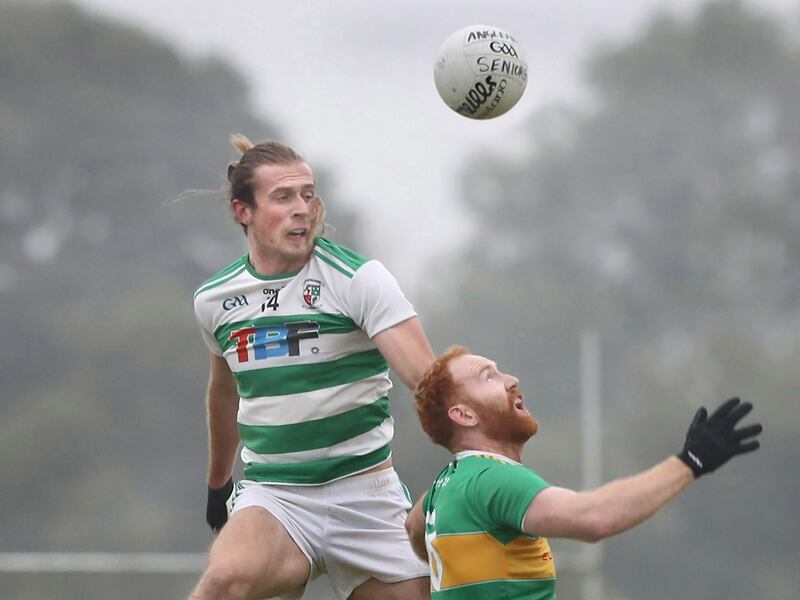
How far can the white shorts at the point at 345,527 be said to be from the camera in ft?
14.8

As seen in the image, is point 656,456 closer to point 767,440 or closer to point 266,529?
point 767,440

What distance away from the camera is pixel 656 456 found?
15695mm

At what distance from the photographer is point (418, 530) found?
160 inches

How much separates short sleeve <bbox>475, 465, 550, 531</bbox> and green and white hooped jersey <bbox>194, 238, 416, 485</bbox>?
0.99 m

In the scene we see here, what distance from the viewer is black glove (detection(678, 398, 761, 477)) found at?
3.30m

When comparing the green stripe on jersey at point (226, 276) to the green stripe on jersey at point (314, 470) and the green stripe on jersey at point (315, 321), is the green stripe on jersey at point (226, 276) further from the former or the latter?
the green stripe on jersey at point (314, 470)

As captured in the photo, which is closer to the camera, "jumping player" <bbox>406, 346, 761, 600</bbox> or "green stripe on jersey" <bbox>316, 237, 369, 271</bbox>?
"jumping player" <bbox>406, 346, 761, 600</bbox>

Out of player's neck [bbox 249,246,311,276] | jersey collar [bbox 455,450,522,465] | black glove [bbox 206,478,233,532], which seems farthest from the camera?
black glove [bbox 206,478,233,532]

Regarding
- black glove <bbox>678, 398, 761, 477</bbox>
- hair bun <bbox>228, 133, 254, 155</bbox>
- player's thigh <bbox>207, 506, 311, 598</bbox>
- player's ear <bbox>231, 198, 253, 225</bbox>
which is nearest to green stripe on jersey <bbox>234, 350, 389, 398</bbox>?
player's thigh <bbox>207, 506, 311, 598</bbox>

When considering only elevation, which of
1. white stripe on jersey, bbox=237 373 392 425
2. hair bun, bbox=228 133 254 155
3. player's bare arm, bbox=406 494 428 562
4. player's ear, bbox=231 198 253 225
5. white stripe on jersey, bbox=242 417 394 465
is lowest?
player's bare arm, bbox=406 494 428 562

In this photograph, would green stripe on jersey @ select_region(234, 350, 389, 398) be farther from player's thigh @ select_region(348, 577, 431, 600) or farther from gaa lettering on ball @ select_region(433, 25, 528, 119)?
gaa lettering on ball @ select_region(433, 25, 528, 119)

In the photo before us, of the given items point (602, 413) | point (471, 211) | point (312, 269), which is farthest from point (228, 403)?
point (471, 211)

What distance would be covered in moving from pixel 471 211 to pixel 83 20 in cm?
515

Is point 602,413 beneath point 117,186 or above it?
beneath
